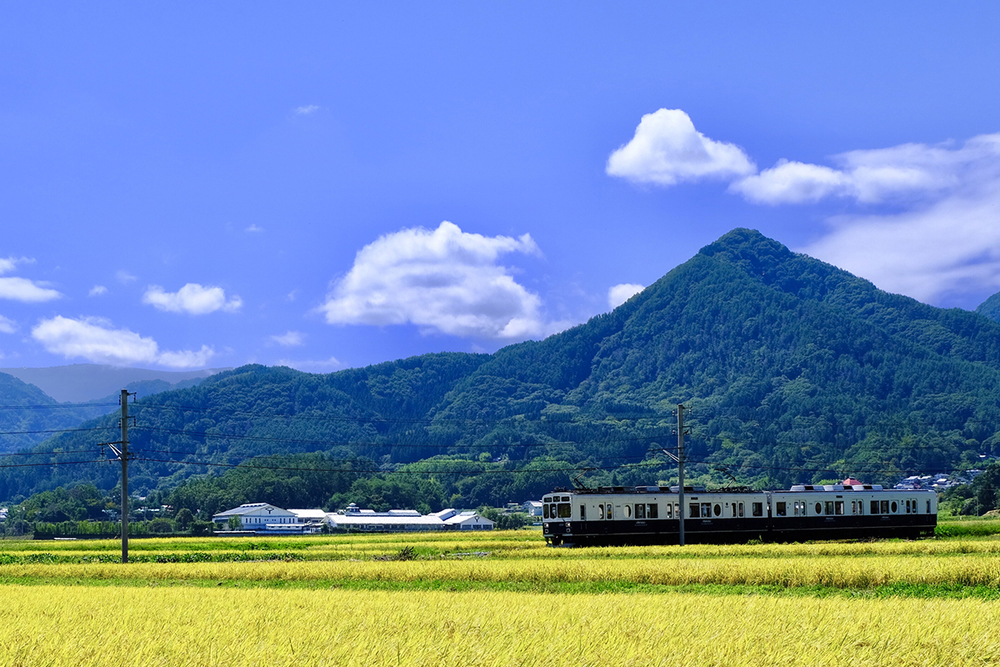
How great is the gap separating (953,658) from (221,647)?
9571 millimetres

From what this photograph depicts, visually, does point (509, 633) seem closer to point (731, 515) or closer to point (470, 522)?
point (731, 515)

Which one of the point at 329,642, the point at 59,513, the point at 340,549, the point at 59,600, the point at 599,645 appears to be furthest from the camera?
the point at 59,513

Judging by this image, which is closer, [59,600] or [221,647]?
[221,647]

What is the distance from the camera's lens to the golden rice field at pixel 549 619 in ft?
40.3

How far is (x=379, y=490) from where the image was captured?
190 metres

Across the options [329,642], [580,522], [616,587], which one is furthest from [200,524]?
[329,642]

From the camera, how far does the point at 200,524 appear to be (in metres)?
132

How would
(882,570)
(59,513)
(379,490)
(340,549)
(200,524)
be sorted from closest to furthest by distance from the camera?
(882,570)
(340,549)
(200,524)
(59,513)
(379,490)

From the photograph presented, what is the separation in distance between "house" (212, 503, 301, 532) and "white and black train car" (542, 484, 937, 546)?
112692 mm

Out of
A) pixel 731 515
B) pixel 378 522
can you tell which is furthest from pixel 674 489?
pixel 378 522

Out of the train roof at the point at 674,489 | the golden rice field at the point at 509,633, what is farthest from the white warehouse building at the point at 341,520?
the golden rice field at the point at 509,633

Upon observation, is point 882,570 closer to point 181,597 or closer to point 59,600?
point 181,597

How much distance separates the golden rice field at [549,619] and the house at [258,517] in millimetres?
131301

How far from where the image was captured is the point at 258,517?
164875mm
